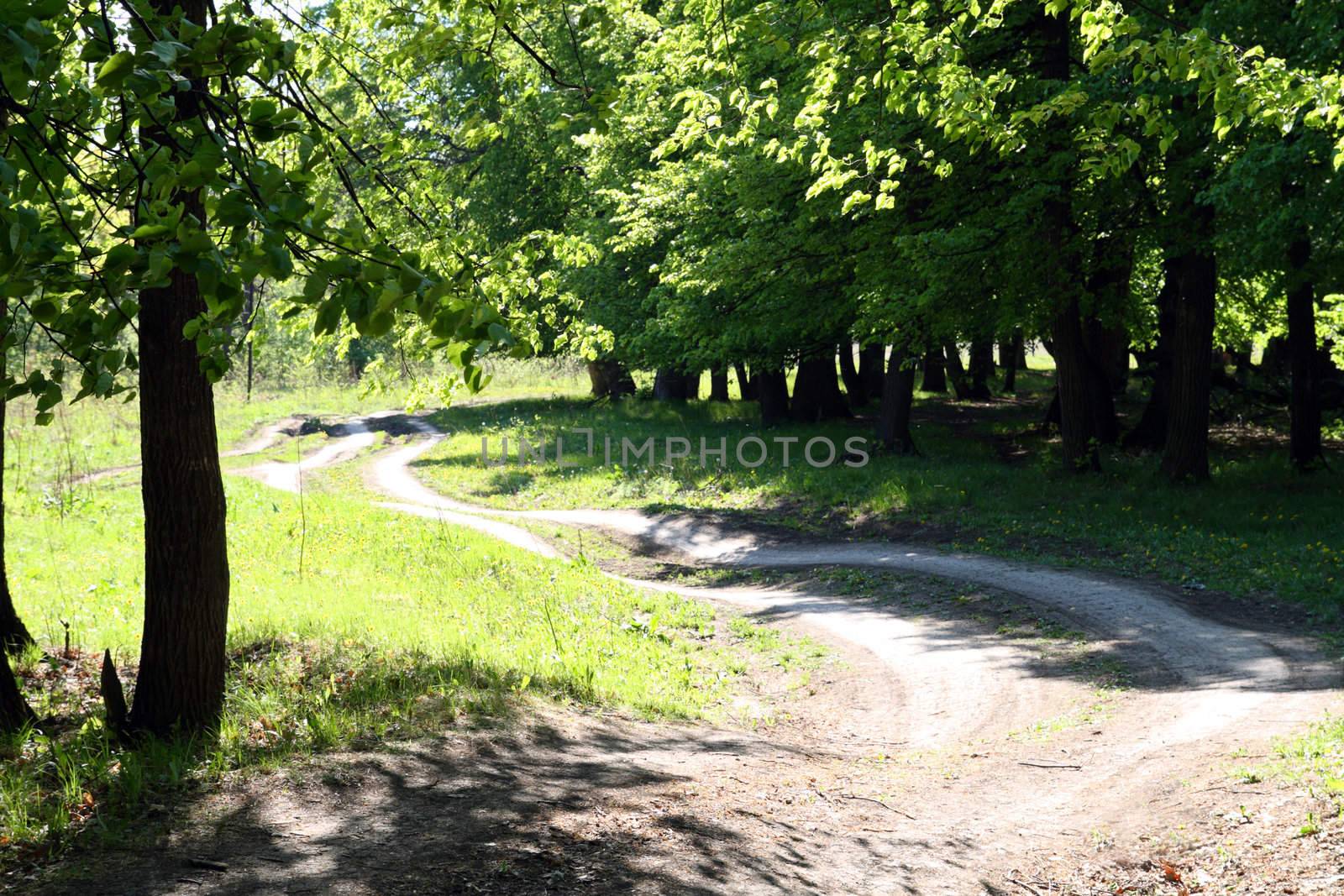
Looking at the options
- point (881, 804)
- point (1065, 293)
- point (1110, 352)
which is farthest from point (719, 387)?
point (881, 804)

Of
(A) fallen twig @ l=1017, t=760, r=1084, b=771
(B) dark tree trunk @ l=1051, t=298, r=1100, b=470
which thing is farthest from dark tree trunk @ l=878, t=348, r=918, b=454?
(A) fallen twig @ l=1017, t=760, r=1084, b=771

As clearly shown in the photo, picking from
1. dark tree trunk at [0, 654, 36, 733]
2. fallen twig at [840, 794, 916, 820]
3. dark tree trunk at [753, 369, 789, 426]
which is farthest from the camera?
dark tree trunk at [753, 369, 789, 426]

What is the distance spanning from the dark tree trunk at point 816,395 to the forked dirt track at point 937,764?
1717cm

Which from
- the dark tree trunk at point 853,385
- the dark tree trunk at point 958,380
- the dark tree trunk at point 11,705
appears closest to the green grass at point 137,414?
the dark tree trunk at point 11,705

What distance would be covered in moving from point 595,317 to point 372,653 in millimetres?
21541

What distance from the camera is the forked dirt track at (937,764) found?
5.19 meters

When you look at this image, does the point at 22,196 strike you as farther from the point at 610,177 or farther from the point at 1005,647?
the point at 610,177

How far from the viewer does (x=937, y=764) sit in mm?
7766

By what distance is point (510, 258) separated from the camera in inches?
361

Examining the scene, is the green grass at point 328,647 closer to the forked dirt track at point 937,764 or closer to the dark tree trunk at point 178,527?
the dark tree trunk at point 178,527

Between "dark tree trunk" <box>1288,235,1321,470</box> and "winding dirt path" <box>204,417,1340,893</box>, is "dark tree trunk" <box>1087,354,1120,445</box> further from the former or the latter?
"winding dirt path" <box>204,417,1340,893</box>

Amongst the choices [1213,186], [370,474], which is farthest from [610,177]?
[1213,186]

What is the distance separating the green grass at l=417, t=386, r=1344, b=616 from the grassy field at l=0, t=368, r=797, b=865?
5.74 m

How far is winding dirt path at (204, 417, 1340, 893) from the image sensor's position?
19.8 feet
